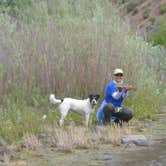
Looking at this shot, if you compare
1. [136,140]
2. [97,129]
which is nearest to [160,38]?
[97,129]

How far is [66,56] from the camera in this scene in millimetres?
15016

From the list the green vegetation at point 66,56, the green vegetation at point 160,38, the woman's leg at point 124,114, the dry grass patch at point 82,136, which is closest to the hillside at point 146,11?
the green vegetation at point 160,38

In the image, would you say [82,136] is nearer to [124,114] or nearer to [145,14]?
[124,114]

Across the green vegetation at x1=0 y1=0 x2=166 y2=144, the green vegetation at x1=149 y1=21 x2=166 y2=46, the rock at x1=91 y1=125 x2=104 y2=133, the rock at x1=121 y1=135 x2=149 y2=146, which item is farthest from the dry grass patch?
the green vegetation at x1=149 y1=21 x2=166 y2=46

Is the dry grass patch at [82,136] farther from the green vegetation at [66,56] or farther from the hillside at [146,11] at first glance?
the hillside at [146,11]

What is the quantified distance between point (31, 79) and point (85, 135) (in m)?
3.42

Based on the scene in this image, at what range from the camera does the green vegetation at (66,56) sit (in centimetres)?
1406

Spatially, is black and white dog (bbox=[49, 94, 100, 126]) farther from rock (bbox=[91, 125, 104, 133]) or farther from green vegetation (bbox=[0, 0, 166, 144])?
rock (bbox=[91, 125, 104, 133])

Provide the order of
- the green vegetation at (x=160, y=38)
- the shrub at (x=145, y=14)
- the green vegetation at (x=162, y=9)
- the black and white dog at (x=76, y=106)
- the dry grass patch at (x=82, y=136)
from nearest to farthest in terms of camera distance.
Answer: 1. the dry grass patch at (x=82, y=136)
2. the black and white dog at (x=76, y=106)
3. the green vegetation at (x=160, y=38)
4. the green vegetation at (x=162, y=9)
5. the shrub at (x=145, y=14)

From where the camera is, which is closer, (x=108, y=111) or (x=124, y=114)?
(x=108, y=111)

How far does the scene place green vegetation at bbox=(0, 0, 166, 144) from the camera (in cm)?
1406

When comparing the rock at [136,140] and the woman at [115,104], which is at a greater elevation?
the woman at [115,104]

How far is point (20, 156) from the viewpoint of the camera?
1013cm

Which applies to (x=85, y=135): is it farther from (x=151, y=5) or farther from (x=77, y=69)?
(x=151, y=5)
